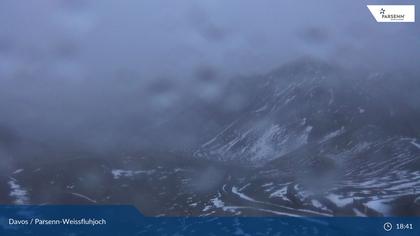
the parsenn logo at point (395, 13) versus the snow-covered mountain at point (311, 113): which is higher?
the parsenn logo at point (395, 13)

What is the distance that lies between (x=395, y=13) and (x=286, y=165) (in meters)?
1.13

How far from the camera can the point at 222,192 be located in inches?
164

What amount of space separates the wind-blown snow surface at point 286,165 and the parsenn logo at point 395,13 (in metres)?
0.35

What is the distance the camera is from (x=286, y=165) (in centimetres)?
417

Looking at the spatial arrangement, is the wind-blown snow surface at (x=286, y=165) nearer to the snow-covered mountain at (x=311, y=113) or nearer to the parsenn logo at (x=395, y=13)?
the snow-covered mountain at (x=311, y=113)

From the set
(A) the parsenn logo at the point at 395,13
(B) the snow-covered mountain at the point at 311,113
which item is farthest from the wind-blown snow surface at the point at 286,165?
(A) the parsenn logo at the point at 395,13

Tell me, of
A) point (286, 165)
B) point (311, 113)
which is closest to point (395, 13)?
point (311, 113)

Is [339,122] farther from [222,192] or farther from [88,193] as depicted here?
[88,193]

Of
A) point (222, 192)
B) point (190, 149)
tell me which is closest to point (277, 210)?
point (222, 192)

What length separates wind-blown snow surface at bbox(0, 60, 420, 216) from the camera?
415cm

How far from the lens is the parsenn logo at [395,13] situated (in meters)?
4.13

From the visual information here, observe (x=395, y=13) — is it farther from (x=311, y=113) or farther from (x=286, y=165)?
(x=286, y=165)

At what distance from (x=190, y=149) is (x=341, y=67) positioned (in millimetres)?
1060

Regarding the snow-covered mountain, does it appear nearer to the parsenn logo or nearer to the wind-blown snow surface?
the wind-blown snow surface
